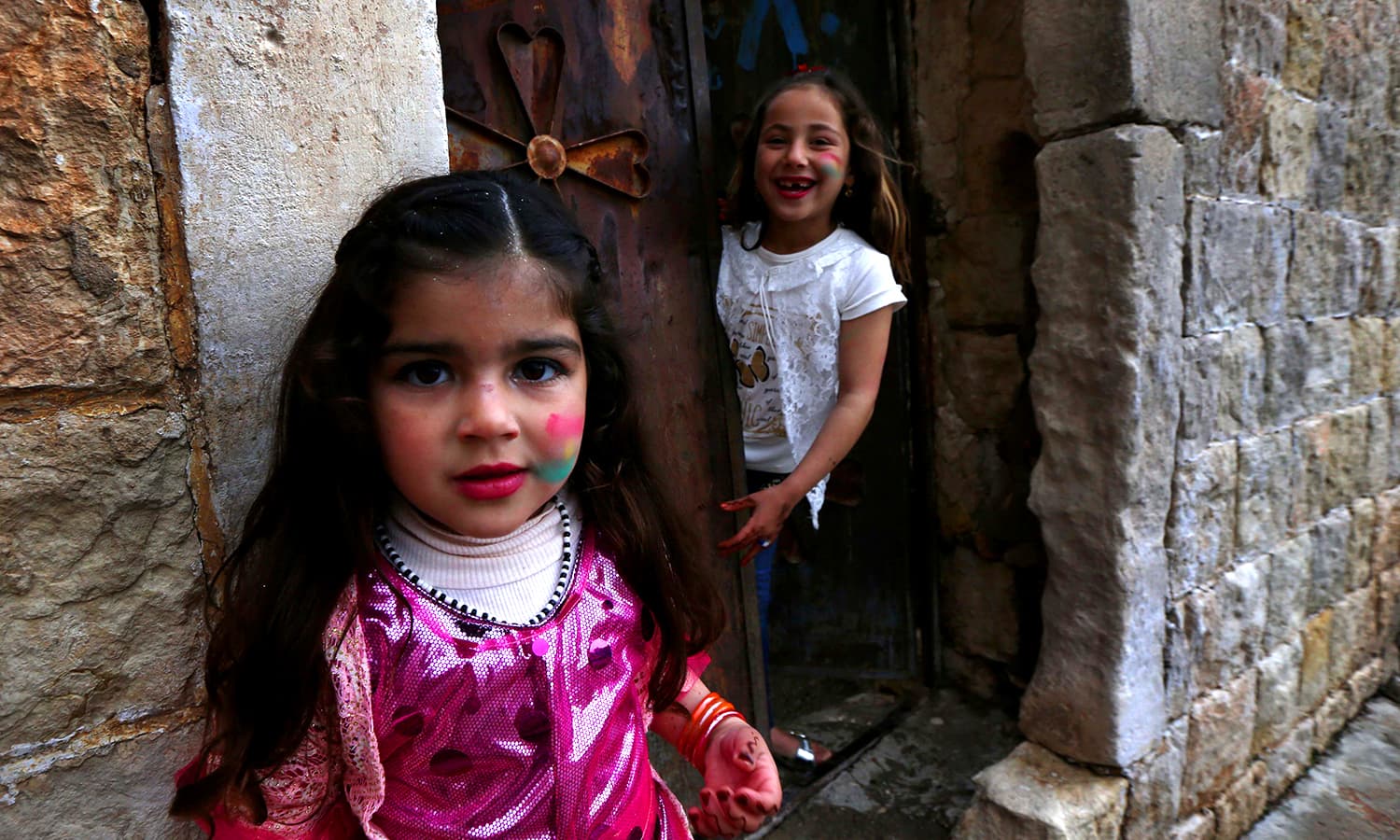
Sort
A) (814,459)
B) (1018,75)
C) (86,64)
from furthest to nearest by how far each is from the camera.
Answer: (1018,75)
(814,459)
(86,64)

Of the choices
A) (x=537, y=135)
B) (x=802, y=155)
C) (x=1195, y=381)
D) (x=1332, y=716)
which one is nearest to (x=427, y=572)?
(x=537, y=135)

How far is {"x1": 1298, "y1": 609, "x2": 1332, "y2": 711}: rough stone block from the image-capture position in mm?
2666

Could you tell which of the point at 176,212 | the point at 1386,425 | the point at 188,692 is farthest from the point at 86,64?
the point at 1386,425

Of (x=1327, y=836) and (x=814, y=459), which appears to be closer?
(x=814, y=459)

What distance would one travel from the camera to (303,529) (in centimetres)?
89

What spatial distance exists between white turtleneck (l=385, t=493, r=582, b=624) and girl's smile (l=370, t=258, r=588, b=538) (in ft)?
0.17

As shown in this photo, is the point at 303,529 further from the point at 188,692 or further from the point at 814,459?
the point at 814,459

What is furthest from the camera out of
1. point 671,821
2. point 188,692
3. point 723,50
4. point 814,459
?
point 723,50

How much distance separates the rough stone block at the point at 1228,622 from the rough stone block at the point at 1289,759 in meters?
0.42

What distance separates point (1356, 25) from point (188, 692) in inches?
136

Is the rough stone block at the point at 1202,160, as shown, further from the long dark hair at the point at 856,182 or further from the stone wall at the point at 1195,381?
the long dark hair at the point at 856,182

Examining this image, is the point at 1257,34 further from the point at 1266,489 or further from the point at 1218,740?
the point at 1218,740

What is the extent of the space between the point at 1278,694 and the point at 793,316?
1.97m

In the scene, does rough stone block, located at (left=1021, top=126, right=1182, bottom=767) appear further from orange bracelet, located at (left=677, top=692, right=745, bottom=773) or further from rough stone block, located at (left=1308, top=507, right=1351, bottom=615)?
orange bracelet, located at (left=677, top=692, right=745, bottom=773)
